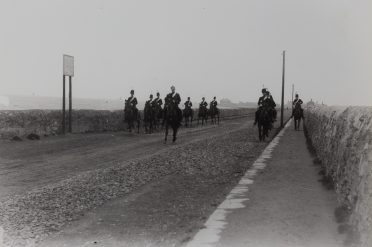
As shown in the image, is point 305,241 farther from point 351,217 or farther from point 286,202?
point 286,202

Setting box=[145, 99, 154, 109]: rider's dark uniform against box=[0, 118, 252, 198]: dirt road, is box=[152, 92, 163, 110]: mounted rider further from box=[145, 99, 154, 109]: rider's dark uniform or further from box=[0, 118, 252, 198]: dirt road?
box=[0, 118, 252, 198]: dirt road

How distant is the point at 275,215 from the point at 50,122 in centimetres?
1818

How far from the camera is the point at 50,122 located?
76.1 ft

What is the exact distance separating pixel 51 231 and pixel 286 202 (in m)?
3.51

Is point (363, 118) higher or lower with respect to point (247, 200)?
higher

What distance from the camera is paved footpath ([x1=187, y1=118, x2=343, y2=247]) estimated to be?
5.50 meters

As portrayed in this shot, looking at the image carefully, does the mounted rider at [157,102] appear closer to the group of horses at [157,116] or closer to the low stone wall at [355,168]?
the group of horses at [157,116]

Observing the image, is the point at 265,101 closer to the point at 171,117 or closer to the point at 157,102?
the point at 171,117

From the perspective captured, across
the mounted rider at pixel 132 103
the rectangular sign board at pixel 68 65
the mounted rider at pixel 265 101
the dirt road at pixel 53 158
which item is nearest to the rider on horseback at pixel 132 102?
the mounted rider at pixel 132 103

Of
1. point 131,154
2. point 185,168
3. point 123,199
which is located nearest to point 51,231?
point 123,199

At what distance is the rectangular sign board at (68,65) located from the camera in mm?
25562

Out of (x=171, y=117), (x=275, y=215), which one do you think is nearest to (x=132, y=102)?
(x=171, y=117)

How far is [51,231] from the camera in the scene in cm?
627

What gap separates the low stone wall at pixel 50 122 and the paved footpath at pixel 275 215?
1277 centimetres
